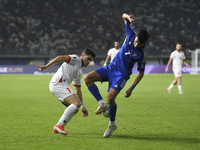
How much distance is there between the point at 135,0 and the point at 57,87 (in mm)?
47430

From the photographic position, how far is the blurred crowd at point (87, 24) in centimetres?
4262

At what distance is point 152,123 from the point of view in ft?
25.1

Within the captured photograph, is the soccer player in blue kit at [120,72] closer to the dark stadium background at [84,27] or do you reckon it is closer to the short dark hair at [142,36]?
the short dark hair at [142,36]

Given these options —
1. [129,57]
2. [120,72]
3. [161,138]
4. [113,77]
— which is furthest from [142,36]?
[161,138]

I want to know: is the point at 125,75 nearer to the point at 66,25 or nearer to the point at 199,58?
the point at 199,58

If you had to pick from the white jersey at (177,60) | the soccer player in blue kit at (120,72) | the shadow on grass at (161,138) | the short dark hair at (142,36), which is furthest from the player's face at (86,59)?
the white jersey at (177,60)

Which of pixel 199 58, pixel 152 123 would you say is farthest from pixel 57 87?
pixel 199 58

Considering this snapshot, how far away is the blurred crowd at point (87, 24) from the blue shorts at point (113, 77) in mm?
34244

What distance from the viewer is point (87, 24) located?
46156mm

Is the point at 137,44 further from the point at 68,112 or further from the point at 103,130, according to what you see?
the point at 103,130

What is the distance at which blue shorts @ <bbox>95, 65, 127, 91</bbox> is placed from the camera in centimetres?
630

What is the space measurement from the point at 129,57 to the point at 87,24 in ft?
133

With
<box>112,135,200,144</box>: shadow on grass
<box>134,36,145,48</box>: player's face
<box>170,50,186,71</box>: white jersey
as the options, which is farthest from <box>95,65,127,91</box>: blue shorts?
<box>170,50,186,71</box>: white jersey

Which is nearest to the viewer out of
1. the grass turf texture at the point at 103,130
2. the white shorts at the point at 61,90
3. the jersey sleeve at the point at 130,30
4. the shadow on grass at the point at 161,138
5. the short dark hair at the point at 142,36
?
the grass turf texture at the point at 103,130
